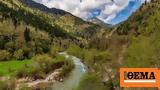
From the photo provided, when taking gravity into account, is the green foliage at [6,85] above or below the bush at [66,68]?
above

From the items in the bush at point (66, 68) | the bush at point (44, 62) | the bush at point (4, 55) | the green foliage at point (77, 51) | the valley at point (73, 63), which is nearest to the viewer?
the valley at point (73, 63)

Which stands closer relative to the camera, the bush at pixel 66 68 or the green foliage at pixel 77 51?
the bush at pixel 66 68

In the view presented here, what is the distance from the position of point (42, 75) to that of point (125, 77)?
103 meters

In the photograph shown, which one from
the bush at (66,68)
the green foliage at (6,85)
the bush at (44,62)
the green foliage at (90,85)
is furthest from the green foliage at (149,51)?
the bush at (44,62)

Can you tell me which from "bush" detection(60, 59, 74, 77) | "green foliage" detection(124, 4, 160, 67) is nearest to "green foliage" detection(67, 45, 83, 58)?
"bush" detection(60, 59, 74, 77)

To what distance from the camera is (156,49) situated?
146 ft

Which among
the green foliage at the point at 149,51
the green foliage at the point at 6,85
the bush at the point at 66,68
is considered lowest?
the bush at the point at 66,68

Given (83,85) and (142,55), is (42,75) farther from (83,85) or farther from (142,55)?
(142,55)

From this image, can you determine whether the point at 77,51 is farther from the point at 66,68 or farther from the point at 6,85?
the point at 6,85

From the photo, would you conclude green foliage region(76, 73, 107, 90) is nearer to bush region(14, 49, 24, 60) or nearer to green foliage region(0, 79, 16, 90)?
green foliage region(0, 79, 16, 90)

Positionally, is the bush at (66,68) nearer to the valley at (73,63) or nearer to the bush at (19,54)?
the valley at (73,63)

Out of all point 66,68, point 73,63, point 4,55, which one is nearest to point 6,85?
point 66,68

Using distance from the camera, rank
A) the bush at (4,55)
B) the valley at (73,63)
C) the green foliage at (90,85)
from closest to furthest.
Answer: the valley at (73,63) → the green foliage at (90,85) → the bush at (4,55)

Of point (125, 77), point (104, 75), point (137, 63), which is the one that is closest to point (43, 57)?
point (104, 75)
